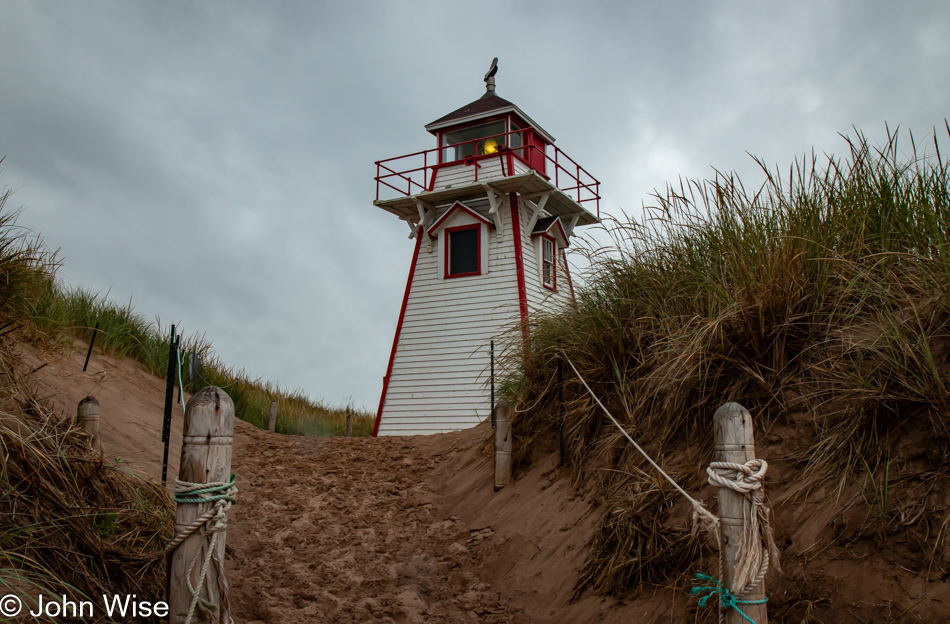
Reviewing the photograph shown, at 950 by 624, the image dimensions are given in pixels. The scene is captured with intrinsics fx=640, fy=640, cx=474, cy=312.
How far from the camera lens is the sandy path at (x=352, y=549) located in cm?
477

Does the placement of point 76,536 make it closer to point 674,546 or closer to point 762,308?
point 674,546

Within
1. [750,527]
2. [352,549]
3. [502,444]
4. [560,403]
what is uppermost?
[560,403]

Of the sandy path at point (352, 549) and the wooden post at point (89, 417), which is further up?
the wooden post at point (89, 417)

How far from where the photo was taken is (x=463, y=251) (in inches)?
580

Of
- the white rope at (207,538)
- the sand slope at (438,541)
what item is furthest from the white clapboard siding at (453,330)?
the white rope at (207,538)

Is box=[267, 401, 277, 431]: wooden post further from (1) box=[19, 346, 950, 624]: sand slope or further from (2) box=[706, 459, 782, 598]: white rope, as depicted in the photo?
(2) box=[706, 459, 782, 598]: white rope

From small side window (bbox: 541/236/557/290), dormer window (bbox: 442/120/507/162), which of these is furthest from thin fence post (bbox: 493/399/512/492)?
dormer window (bbox: 442/120/507/162)

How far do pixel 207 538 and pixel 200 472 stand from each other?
0.30 m

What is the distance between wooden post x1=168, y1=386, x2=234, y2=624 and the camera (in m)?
2.89

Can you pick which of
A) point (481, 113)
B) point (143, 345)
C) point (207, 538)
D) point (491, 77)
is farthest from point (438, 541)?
point (491, 77)

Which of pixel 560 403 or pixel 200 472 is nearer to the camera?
pixel 200 472

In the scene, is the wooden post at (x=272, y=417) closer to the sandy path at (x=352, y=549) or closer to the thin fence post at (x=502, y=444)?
the sandy path at (x=352, y=549)

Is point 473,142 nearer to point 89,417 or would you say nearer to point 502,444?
point 502,444

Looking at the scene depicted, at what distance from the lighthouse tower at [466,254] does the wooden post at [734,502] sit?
10.3 metres
